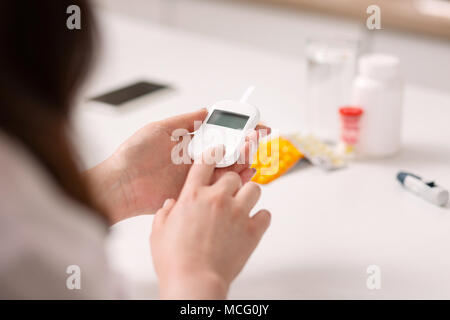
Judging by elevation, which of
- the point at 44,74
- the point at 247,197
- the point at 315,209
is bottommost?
the point at 315,209

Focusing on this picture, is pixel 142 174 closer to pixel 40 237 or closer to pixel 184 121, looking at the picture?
pixel 184 121

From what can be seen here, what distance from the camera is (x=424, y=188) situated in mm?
935

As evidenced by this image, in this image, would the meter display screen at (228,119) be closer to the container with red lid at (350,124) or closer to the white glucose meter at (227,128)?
the white glucose meter at (227,128)

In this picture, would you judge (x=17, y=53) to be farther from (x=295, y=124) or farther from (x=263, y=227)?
(x=295, y=124)

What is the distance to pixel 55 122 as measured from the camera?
481mm

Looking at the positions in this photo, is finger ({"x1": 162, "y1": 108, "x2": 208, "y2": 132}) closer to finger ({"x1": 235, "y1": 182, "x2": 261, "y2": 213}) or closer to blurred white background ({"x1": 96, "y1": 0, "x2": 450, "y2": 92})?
finger ({"x1": 235, "y1": 182, "x2": 261, "y2": 213})

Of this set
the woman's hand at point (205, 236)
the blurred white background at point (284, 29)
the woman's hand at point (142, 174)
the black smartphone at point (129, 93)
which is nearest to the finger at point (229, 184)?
the woman's hand at point (205, 236)

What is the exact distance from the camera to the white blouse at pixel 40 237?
0.47 m

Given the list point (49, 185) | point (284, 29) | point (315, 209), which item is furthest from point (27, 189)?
point (284, 29)

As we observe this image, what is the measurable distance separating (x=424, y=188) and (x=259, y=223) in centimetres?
35

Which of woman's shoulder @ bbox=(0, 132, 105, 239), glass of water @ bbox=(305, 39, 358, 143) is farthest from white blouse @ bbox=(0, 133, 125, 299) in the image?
glass of water @ bbox=(305, 39, 358, 143)

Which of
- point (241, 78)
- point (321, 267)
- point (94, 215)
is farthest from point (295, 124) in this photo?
point (94, 215)

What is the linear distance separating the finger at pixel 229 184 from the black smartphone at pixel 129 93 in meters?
0.62
